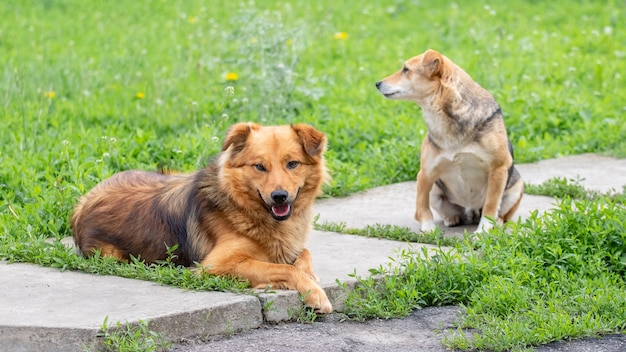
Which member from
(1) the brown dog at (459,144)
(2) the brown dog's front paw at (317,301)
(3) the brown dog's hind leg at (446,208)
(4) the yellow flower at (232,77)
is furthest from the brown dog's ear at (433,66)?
(4) the yellow flower at (232,77)

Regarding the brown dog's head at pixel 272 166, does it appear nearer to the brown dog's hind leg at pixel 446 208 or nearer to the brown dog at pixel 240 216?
the brown dog at pixel 240 216

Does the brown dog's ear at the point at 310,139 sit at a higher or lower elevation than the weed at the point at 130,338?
higher

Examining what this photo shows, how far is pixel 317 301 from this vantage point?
535cm

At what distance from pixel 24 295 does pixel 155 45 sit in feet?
24.5

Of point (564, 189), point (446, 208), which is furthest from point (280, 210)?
point (564, 189)

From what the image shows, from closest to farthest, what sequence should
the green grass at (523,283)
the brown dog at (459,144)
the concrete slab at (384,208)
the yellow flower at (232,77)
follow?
the green grass at (523,283) → the brown dog at (459,144) → the concrete slab at (384,208) → the yellow flower at (232,77)

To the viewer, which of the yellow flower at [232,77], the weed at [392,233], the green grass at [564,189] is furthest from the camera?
the yellow flower at [232,77]

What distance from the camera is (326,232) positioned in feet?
22.7

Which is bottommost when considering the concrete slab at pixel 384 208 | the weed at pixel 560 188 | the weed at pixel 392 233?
the concrete slab at pixel 384 208

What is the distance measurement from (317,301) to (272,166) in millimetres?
786

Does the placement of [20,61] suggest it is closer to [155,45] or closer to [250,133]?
[155,45]

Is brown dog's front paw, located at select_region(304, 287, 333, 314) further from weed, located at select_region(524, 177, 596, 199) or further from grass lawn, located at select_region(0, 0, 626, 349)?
weed, located at select_region(524, 177, 596, 199)

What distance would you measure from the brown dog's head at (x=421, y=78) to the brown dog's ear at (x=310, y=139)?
1.63m

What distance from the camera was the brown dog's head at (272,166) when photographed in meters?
5.54
